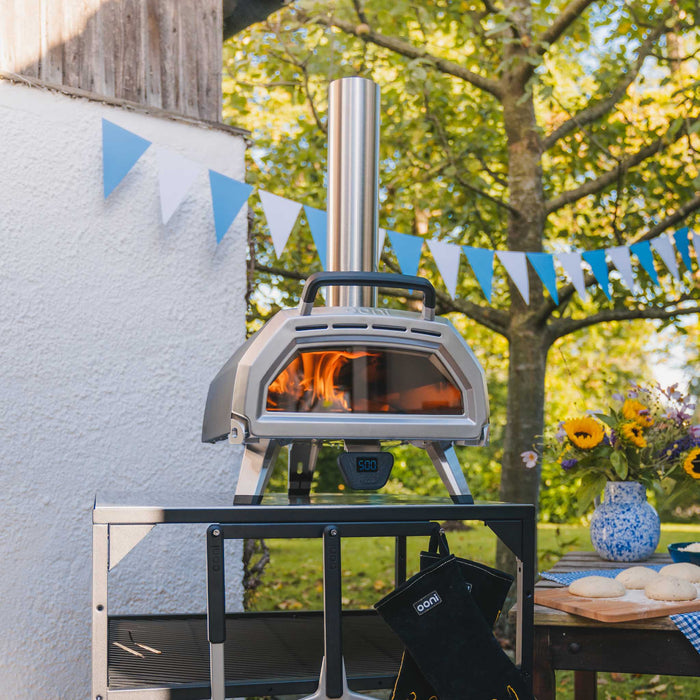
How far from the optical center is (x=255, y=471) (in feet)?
5.66

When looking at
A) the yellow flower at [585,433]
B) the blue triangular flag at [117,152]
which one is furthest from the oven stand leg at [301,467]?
the blue triangular flag at [117,152]

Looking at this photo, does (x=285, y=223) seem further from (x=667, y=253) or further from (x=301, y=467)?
(x=667, y=253)

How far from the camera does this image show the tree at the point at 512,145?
14.3 ft

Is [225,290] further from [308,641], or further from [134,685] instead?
[134,685]

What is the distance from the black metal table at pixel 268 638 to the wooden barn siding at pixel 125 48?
166 centimetres

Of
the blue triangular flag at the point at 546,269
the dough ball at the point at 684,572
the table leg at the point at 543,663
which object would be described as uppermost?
the blue triangular flag at the point at 546,269

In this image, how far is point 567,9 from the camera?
4.40m

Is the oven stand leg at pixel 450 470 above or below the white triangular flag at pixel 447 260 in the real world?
below

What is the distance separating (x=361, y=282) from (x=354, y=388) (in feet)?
0.75

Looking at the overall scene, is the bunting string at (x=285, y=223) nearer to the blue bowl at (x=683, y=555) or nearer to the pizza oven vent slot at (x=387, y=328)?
the pizza oven vent slot at (x=387, y=328)

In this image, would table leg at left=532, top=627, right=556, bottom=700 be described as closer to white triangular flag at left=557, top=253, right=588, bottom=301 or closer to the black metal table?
the black metal table

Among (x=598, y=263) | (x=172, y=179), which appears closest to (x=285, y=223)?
(x=172, y=179)

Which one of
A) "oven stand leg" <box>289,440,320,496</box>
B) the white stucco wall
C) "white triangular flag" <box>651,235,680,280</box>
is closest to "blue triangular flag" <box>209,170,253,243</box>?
the white stucco wall

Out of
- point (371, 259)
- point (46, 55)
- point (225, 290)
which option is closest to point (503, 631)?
point (225, 290)
